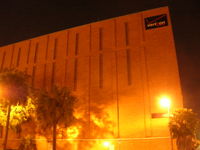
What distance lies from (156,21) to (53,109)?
18.1 metres

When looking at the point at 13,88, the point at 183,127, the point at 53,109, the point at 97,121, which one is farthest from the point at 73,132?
the point at 183,127

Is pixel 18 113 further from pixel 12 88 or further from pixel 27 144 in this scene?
pixel 27 144

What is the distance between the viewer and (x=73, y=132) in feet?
97.7

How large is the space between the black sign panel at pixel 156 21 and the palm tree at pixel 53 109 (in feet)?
49.6

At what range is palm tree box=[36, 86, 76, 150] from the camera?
24406 mm

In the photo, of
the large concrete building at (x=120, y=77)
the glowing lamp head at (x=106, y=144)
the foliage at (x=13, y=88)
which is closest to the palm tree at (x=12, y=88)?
the foliage at (x=13, y=88)

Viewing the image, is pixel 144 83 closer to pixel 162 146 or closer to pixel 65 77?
pixel 162 146

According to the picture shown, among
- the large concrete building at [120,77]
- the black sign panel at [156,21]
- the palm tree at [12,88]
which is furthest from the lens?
the black sign panel at [156,21]

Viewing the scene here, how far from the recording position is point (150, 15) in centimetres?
2994

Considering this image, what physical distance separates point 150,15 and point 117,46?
252 inches

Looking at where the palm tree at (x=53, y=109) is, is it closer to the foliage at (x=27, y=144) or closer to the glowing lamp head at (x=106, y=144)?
the glowing lamp head at (x=106, y=144)

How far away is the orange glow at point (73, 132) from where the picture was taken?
29594 millimetres

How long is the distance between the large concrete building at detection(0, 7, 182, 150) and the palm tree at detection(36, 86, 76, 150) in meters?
5.08

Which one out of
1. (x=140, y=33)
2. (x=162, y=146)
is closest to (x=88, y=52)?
(x=140, y=33)
